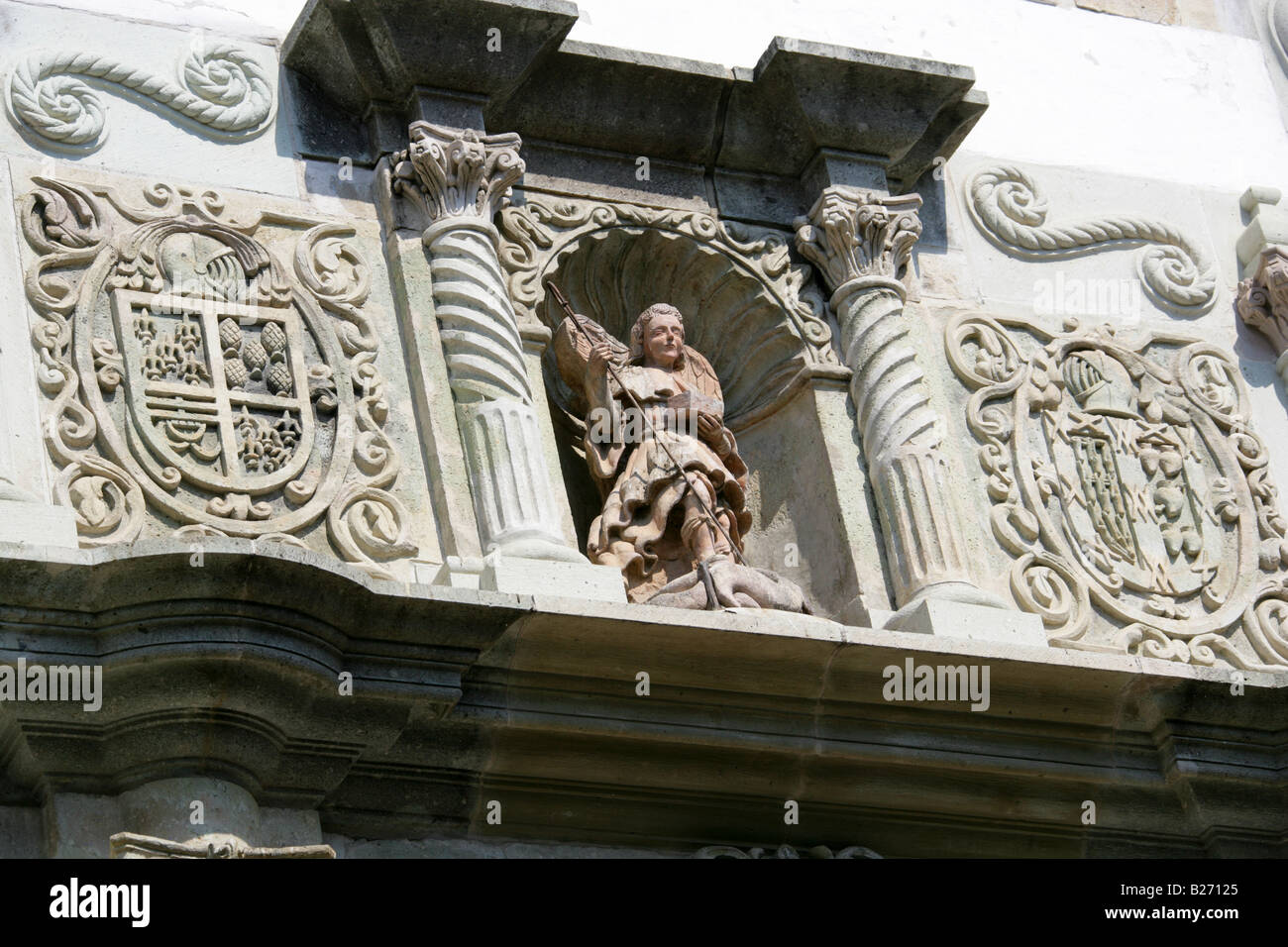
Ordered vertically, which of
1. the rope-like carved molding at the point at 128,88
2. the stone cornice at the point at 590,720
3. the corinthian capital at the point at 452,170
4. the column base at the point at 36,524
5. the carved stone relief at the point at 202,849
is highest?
the rope-like carved molding at the point at 128,88

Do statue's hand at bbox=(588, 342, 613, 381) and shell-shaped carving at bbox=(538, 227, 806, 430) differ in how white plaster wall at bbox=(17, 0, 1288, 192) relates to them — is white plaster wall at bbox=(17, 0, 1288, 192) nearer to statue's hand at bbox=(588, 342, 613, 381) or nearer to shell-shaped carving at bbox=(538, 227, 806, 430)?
shell-shaped carving at bbox=(538, 227, 806, 430)

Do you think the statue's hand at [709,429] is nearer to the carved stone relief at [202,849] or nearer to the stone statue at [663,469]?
the stone statue at [663,469]

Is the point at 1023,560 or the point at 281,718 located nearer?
the point at 281,718

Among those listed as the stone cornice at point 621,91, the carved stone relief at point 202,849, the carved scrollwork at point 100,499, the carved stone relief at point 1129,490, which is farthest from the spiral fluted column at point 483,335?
the carved stone relief at point 1129,490

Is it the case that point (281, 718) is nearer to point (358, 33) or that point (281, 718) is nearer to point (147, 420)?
point (147, 420)

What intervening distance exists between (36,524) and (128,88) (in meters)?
1.65

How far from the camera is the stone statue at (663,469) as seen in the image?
26.0ft

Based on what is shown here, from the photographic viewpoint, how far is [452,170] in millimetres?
8297

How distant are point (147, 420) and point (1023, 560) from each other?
2628 millimetres

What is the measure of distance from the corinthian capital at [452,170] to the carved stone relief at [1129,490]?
1.54 metres

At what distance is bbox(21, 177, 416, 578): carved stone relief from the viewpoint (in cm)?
751
